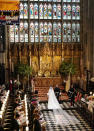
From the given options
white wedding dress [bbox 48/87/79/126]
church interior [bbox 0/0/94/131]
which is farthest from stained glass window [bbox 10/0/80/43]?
white wedding dress [bbox 48/87/79/126]

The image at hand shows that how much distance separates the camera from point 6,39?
Result: 27016mm

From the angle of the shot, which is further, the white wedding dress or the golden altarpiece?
the golden altarpiece

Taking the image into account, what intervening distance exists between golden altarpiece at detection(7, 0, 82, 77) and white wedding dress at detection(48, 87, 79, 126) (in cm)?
693

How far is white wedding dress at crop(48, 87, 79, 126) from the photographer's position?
1502 centimetres

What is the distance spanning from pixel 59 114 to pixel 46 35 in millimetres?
12610

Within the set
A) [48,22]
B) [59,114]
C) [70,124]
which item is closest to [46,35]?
[48,22]

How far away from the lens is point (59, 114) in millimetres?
17125

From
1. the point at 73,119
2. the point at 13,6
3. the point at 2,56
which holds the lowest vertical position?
the point at 73,119

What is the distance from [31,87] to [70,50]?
5884mm

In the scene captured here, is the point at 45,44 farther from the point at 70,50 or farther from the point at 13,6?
the point at 13,6

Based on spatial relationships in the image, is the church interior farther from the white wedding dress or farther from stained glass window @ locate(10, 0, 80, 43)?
the white wedding dress

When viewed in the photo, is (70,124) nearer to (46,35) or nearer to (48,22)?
(46,35)

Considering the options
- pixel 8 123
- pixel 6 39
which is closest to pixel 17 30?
pixel 6 39

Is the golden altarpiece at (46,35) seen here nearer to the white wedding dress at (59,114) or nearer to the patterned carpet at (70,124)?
the white wedding dress at (59,114)
